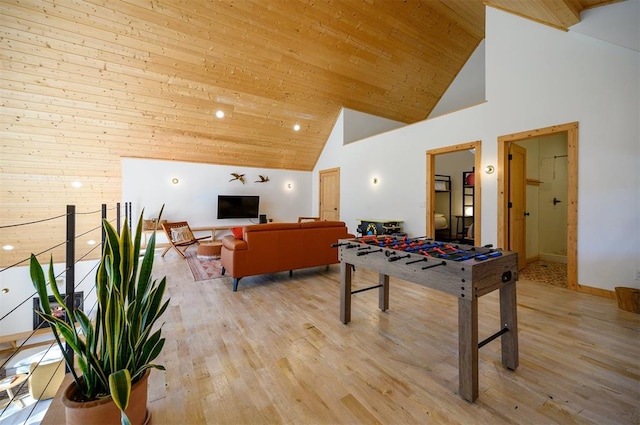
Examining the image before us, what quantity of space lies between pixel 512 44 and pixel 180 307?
5784mm

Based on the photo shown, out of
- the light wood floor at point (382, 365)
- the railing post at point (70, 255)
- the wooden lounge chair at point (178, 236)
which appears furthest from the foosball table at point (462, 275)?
the wooden lounge chair at point (178, 236)

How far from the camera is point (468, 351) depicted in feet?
5.17

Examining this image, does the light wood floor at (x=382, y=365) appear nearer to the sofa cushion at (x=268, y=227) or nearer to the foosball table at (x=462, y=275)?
the foosball table at (x=462, y=275)

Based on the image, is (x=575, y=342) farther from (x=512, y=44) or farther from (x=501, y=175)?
(x=512, y=44)

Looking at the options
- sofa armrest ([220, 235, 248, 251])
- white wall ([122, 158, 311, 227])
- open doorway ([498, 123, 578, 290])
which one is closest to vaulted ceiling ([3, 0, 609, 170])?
white wall ([122, 158, 311, 227])

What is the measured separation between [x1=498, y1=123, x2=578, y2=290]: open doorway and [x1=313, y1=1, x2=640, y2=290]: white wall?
86 mm

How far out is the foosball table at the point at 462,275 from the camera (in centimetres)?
158

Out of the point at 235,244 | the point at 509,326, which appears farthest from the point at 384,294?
the point at 235,244

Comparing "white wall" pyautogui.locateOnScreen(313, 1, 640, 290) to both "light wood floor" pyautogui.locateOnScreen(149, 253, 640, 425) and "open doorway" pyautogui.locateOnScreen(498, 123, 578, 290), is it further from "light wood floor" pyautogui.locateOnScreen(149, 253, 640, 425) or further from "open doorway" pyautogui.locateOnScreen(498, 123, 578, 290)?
"light wood floor" pyautogui.locateOnScreen(149, 253, 640, 425)

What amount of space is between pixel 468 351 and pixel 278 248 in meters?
2.59

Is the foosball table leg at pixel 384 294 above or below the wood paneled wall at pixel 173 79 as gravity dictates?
below

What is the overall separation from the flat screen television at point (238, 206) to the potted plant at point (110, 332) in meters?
6.24

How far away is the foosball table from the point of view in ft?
5.19

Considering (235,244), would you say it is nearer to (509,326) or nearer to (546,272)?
(509,326)
